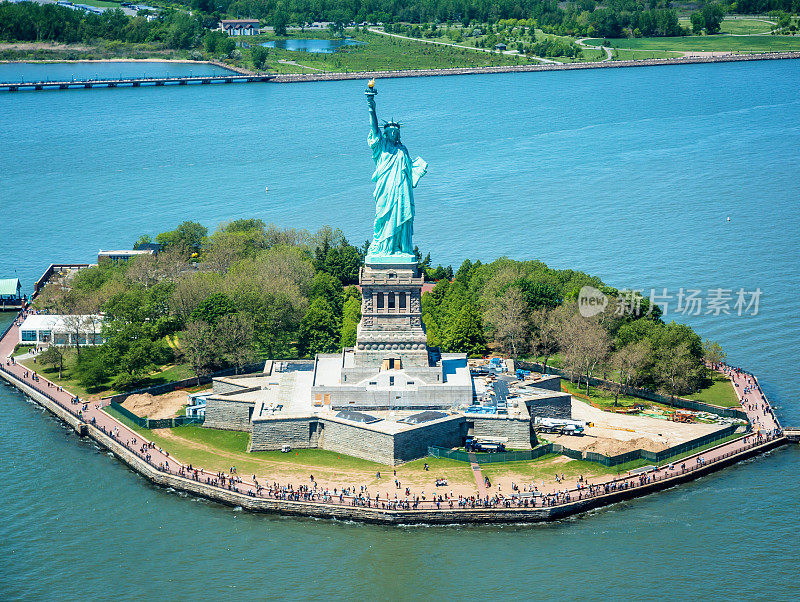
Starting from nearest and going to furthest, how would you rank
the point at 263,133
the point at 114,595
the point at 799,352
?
the point at 114,595, the point at 799,352, the point at 263,133

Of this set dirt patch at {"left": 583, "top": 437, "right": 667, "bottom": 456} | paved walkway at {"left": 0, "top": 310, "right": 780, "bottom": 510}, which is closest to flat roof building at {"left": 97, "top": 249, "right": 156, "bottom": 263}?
paved walkway at {"left": 0, "top": 310, "right": 780, "bottom": 510}

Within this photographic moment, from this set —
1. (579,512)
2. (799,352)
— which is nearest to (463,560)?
(579,512)

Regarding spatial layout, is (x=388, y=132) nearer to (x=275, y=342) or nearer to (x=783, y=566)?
(x=275, y=342)

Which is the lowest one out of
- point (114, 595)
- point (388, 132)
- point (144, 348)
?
point (114, 595)

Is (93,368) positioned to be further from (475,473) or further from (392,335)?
(475,473)

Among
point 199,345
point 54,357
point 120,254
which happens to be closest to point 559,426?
point 199,345

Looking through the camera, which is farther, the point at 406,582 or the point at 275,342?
the point at 275,342
